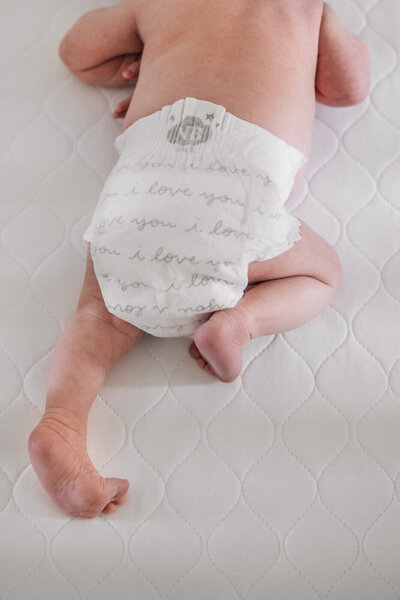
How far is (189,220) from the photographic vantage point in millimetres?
879

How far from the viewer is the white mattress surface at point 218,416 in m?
0.90

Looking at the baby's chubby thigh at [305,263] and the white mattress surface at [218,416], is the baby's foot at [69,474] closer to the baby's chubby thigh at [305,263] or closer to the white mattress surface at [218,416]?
the white mattress surface at [218,416]

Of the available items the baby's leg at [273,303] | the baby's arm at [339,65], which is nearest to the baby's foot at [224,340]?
the baby's leg at [273,303]

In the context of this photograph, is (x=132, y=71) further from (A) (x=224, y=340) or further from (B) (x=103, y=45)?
(A) (x=224, y=340)

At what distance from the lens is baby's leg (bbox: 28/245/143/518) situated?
0.85 meters

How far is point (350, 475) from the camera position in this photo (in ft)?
3.09

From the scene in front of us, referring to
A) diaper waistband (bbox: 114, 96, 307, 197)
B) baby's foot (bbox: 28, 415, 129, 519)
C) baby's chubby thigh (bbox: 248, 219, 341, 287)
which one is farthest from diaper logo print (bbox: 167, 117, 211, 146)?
baby's foot (bbox: 28, 415, 129, 519)

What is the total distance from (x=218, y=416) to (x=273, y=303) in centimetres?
18

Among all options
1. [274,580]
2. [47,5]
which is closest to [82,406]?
[274,580]

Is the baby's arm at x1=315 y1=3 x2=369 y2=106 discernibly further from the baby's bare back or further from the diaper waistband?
the diaper waistband

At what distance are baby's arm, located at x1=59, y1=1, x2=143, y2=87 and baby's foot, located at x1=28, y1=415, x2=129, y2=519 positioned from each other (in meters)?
0.63

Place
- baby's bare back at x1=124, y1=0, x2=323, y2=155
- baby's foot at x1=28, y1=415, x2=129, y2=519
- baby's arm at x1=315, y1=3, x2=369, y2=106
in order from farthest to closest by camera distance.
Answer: baby's arm at x1=315, y1=3, x2=369, y2=106 → baby's bare back at x1=124, y1=0, x2=323, y2=155 → baby's foot at x1=28, y1=415, x2=129, y2=519

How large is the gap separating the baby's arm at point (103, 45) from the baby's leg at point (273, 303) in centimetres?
45

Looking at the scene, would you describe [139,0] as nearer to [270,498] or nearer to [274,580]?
[270,498]
